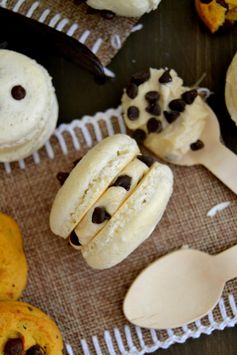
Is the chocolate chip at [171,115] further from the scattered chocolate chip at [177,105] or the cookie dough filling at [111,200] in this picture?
the cookie dough filling at [111,200]

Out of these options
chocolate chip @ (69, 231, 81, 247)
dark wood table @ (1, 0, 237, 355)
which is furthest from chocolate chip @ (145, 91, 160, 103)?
chocolate chip @ (69, 231, 81, 247)

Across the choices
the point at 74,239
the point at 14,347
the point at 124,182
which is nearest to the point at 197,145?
the point at 124,182

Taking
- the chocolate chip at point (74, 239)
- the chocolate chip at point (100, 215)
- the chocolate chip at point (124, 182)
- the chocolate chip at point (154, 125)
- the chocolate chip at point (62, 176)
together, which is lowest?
the chocolate chip at point (74, 239)

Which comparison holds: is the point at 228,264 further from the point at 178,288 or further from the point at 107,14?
the point at 107,14

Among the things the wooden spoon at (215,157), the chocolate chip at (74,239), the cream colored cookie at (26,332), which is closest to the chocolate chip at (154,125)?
the wooden spoon at (215,157)

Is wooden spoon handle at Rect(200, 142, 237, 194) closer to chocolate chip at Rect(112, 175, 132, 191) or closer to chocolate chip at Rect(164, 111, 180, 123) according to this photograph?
chocolate chip at Rect(164, 111, 180, 123)
